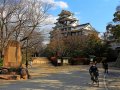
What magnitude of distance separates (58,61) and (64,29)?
40996 millimetres

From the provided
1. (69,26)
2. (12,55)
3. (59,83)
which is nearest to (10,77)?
(12,55)

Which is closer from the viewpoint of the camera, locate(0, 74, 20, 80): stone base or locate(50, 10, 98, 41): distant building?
locate(0, 74, 20, 80): stone base

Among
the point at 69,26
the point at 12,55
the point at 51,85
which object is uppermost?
the point at 69,26

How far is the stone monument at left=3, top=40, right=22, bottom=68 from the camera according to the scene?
32062 millimetres

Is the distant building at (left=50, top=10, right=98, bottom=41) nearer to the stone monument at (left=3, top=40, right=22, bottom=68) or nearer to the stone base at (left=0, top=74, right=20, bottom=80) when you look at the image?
the stone monument at (left=3, top=40, right=22, bottom=68)

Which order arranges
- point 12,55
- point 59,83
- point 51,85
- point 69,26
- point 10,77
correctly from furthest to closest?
point 69,26 < point 12,55 < point 10,77 < point 59,83 < point 51,85

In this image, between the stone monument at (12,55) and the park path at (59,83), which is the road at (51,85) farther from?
the stone monument at (12,55)

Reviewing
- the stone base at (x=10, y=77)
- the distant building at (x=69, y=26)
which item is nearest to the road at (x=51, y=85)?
the stone base at (x=10, y=77)

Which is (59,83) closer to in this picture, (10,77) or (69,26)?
(10,77)

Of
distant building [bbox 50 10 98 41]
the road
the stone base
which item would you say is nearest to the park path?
the road

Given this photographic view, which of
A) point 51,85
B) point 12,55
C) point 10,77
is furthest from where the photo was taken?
point 12,55

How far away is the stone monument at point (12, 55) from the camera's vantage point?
3206 cm

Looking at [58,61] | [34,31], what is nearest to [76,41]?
[58,61]

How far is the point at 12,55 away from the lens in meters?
32.4
